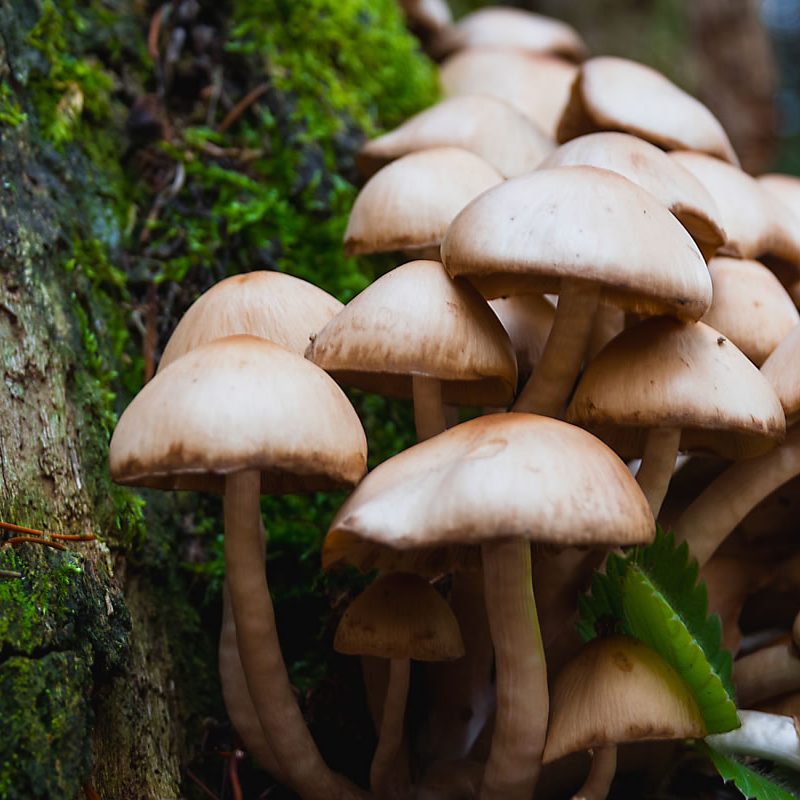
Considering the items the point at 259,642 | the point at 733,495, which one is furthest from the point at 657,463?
the point at 259,642

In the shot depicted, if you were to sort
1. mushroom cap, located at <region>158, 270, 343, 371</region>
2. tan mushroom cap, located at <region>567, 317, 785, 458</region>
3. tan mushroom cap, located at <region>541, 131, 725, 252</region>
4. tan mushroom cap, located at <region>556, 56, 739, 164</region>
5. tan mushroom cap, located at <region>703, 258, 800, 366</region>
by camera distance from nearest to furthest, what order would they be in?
tan mushroom cap, located at <region>567, 317, 785, 458</region> < mushroom cap, located at <region>158, 270, 343, 371</region> < tan mushroom cap, located at <region>541, 131, 725, 252</region> < tan mushroom cap, located at <region>703, 258, 800, 366</region> < tan mushroom cap, located at <region>556, 56, 739, 164</region>

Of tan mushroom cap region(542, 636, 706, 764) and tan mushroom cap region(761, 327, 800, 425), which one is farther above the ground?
tan mushroom cap region(761, 327, 800, 425)

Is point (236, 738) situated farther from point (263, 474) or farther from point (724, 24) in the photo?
point (724, 24)

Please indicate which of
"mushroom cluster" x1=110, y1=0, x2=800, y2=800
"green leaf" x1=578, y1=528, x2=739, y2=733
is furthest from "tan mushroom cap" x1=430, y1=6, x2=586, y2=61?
"green leaf" x1=578, y1=528, x2=739, y2=733

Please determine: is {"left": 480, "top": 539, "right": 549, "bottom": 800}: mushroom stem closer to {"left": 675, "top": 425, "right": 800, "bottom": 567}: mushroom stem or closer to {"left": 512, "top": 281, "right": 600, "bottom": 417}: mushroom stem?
{"left": 512, "top": 281, "right": 600, "bottom": 417}: mushroom stem

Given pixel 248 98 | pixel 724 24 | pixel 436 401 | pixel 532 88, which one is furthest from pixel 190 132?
pixel 724 24

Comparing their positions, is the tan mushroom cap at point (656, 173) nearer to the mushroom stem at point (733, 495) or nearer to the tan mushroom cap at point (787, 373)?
the tan mushroom cap at point (787, 373)

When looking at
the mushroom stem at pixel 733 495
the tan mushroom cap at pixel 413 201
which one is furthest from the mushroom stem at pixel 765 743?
the tan mushroom cap at pixel 413 201
